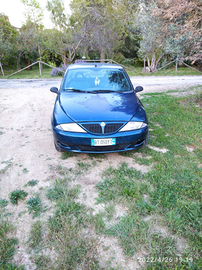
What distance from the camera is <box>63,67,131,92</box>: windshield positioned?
385cm

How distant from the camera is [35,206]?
227 centimetres

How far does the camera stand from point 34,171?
2986mm

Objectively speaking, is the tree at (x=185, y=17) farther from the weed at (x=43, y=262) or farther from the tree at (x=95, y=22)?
the tree at (x=95, y=22)

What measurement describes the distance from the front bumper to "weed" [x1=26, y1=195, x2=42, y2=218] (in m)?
0.91

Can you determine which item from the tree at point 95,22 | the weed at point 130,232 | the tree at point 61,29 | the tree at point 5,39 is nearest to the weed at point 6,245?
the weed at point 130,232

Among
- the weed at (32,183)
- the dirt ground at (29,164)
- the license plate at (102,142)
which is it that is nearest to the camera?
the dirt ground at (29,164)

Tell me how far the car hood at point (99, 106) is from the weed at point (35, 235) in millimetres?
1534

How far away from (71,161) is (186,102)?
16.2ft

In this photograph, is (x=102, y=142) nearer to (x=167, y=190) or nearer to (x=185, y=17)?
(x=167, y=190)

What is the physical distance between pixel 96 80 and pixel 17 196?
269 centimetres

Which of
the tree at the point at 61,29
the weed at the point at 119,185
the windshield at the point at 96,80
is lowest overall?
the weed at the point at 119,185

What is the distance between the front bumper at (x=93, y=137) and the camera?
9.29 ft

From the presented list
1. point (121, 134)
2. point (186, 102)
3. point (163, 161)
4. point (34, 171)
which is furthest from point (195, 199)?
point (186, 102)

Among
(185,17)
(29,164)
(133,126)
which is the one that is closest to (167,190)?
(133,126)
